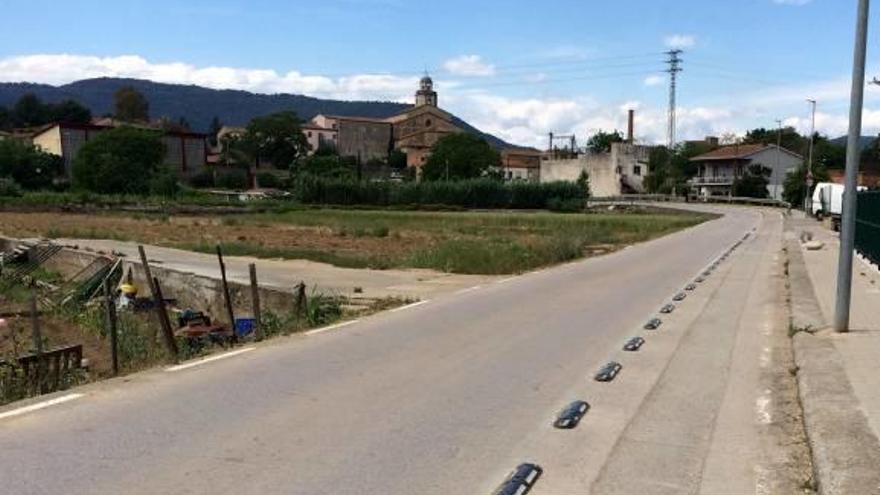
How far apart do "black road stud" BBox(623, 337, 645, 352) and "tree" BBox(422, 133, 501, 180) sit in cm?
13350

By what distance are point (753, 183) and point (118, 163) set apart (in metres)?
85.2

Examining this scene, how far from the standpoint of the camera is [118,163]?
396ft

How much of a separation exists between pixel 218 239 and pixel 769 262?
25.5 m

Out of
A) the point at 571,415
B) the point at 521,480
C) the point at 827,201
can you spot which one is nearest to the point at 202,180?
the point at 827,201

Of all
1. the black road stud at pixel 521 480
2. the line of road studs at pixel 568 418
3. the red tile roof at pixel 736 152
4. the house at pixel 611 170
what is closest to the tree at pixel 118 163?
the house at pixel 611 170

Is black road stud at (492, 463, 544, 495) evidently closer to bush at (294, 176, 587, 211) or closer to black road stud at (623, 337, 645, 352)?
black road stud at (623, 337, 645, 352)

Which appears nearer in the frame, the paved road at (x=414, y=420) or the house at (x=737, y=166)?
the paved road at (x=414, y=420)

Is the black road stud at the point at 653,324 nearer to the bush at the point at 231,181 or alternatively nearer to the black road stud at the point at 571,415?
the black road stud at the point at 571,415

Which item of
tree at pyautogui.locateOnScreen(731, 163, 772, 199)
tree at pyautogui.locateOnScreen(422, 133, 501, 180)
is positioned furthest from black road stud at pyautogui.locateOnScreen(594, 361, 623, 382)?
tree at pyautogui.locateOnScreen(422, 133, 501, 180)

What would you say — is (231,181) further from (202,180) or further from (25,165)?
(25,165)

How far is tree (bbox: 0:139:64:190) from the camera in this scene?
120m

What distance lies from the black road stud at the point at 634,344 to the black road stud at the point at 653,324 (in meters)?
1.26

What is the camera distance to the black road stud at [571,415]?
Result: 23.4 feet

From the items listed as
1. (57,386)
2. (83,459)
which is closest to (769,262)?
(57,386)
